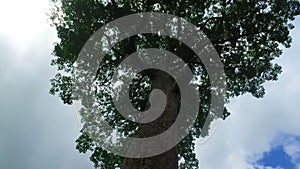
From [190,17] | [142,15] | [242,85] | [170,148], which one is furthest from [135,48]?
[170,148]

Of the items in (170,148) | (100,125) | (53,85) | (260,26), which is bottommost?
(170,148)

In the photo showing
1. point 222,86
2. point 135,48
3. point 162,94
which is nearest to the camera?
point 162,94

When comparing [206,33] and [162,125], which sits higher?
[206,33]

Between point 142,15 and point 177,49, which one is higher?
point 142,15

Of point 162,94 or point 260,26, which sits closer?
point 162,94

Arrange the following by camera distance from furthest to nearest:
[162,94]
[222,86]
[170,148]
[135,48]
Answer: [222,86]
[135,48]
[162,94]
[170,148]

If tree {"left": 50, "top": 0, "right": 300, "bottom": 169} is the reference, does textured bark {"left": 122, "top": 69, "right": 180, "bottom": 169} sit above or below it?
below

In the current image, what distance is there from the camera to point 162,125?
23.6 feet

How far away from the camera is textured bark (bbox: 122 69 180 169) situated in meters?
5.96

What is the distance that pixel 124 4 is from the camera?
11.0 m

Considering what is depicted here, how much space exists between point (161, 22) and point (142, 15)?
0.65 metres

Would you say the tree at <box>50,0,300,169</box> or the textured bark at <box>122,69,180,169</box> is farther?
the tree at <box>50,0,300,169</box>

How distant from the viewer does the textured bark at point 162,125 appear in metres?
5.96

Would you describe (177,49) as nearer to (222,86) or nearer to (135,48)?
(135,48)
